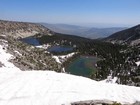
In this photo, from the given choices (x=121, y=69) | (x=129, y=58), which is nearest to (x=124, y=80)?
(x=121, y=69)

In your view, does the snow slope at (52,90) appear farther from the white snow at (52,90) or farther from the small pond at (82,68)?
the small pond at (82,68)

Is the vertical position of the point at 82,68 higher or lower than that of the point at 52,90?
lower

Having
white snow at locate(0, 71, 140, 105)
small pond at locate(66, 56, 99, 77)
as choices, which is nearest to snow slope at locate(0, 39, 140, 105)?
white snow at locate(0, 71, 140, 105)

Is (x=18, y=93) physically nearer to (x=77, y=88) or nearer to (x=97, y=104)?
(x=77, y=88)

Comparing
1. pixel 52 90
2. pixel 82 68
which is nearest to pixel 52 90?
pixel 52 90

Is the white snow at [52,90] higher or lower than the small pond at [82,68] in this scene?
higher

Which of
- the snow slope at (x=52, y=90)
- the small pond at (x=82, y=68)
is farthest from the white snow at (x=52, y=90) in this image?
the small pond at (x=82, y=68)

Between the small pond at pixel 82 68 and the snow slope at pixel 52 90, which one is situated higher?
the snow slope at pixel 52 90

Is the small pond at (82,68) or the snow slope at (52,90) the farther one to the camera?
the small pond at (82,68)

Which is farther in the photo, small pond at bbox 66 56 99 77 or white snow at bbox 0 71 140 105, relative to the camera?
small pond at bbox 66 56 99 77

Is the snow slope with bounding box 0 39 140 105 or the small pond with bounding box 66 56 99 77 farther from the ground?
the snow slope with bounding box 0 39 140 105

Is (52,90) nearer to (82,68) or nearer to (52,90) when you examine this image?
(52,90)

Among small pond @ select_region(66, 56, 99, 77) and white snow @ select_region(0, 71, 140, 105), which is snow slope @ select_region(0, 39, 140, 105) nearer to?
white snow @ select_region(0, 71, 140, 105)
